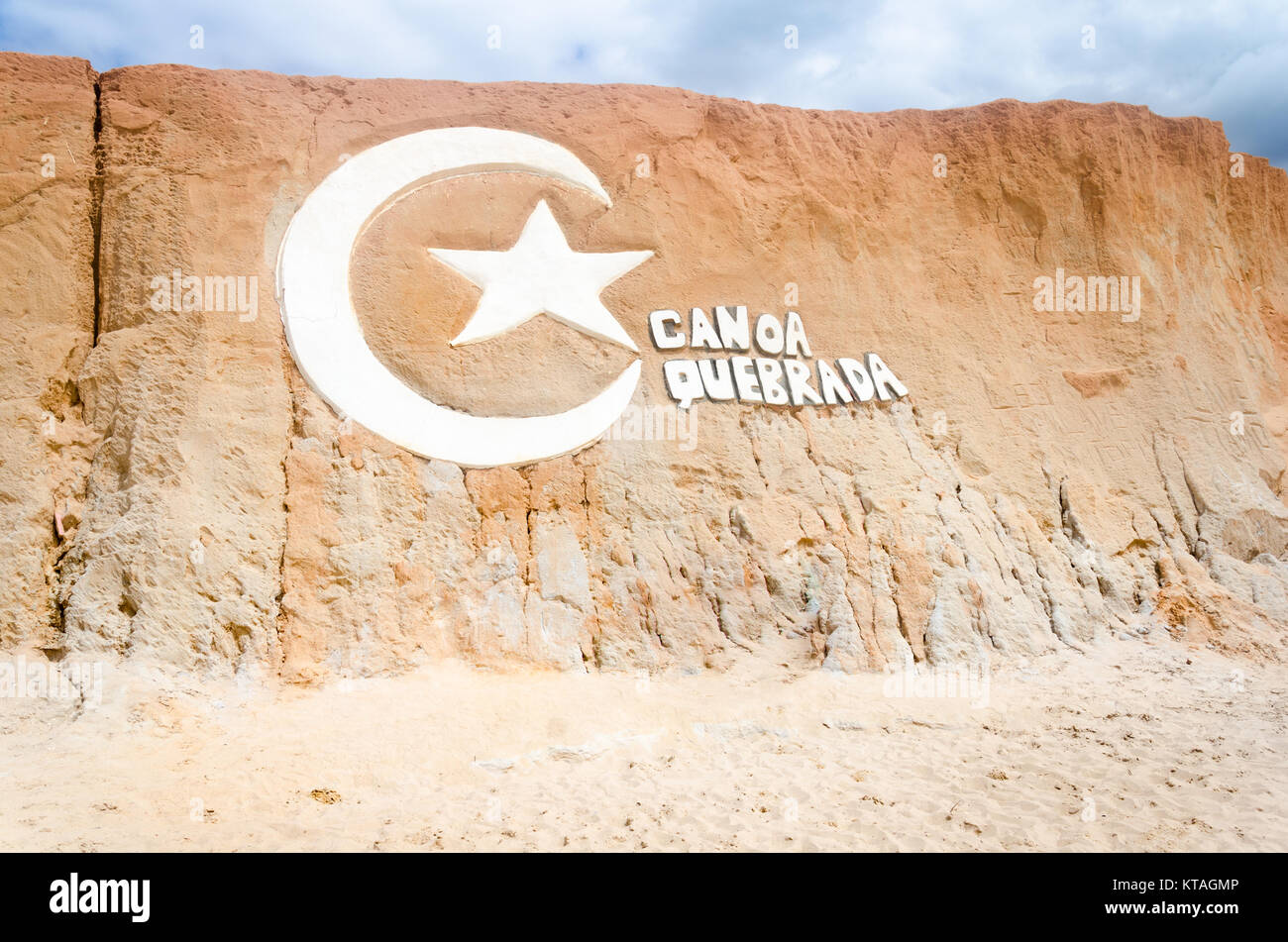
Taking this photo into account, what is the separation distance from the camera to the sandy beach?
572 centimetres

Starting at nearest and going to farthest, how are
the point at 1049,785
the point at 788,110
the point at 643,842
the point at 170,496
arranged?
the point at 643,842 < the point at 1049,785 < the point at 170,496 < the point at 788,110

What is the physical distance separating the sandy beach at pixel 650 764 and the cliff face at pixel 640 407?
17.9 inches

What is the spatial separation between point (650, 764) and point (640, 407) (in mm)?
3414

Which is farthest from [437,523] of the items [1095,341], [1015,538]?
[1095,341]

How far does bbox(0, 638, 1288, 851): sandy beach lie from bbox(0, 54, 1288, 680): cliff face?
0.46 metres

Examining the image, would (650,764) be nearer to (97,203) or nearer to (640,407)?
(640,407)

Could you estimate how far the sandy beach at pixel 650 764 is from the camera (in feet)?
18.8

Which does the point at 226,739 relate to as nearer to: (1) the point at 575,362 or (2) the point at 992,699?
(1) the point at 575,362

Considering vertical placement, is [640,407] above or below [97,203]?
below

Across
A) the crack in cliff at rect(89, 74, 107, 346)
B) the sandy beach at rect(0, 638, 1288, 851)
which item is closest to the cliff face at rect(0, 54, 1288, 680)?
the crack in cliff at rect(89, 74, 107, 346)

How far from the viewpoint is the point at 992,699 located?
814cm

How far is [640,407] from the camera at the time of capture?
9219 millimetres

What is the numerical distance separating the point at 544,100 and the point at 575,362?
2.68 m

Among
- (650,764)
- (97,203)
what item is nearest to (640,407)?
(650,764)
